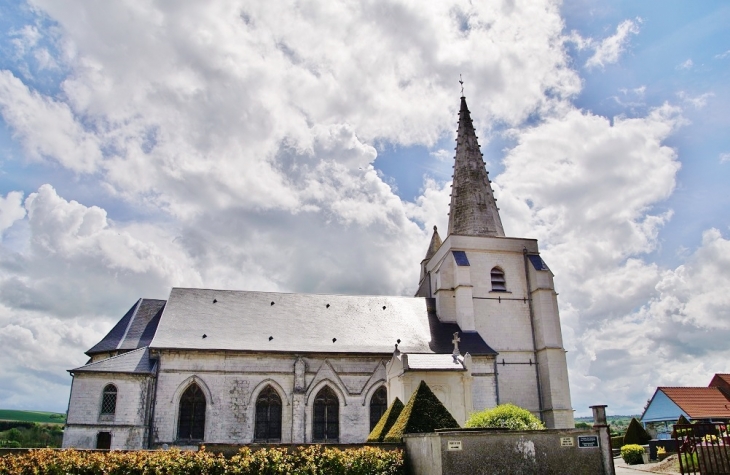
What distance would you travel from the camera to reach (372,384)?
25.4 metres

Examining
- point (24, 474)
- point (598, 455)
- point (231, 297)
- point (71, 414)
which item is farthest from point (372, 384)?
point (24, 474)

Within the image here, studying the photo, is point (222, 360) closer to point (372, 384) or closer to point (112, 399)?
point (112, 399)

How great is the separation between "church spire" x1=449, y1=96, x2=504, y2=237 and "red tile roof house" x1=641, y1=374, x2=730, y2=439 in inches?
552

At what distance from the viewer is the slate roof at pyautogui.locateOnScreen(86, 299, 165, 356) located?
25.5 m

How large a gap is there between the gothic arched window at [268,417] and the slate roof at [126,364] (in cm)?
492

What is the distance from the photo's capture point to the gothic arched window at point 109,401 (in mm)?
22422

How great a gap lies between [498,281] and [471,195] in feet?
18.6

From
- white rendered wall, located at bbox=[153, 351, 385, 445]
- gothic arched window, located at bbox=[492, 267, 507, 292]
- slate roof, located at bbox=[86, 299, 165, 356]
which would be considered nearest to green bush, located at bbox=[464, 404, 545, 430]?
white rendered wall, located at bbox=[153, 351, 385, 445]

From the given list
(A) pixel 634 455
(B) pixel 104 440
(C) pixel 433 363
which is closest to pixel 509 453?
(C) pixel 433 363

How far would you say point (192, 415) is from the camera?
23.6 metres

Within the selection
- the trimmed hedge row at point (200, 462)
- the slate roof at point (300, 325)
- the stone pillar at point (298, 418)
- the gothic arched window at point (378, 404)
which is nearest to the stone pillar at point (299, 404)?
the stone pillar at point (298, 418)

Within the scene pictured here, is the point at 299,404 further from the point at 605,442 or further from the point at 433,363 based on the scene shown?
the point at 605,442

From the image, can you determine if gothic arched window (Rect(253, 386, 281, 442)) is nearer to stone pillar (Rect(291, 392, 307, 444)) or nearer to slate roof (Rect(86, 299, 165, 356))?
stone pillar (Rect(291, 392, 307, 444))

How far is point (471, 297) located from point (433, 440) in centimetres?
1769
